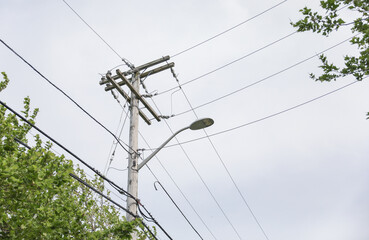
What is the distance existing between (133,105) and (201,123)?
2.01 metres

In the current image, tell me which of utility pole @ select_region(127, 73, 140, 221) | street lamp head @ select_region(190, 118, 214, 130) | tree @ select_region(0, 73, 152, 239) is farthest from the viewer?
street lamp head @ select_region(190, 118, 214, 130)

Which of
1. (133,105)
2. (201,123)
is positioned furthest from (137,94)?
(201,123)

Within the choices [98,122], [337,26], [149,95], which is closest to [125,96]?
[149,95]

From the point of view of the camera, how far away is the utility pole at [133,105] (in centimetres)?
895

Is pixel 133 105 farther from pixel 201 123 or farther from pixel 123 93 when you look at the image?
pixel 201 123

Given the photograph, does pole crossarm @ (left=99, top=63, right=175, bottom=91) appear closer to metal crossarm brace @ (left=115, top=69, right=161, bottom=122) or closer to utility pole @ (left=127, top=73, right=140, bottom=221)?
metal crossarm brace @ (left=115, top=69, right=161, bottom=122)

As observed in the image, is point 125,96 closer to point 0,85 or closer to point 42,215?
point 0,85

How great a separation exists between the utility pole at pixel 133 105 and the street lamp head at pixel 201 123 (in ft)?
4.93

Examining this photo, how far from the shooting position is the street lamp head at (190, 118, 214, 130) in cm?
1003

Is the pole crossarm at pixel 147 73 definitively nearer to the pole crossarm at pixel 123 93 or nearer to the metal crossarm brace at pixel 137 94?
the pole crossarm at pixel 123 93

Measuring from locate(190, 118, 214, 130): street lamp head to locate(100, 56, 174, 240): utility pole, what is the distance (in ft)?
4.93

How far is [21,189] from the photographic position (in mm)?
6254

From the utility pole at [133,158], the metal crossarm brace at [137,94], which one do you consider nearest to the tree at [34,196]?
the utility pole at [133,158]

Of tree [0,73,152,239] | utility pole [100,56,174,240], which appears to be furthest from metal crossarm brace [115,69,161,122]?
tree [0,73,152,239]
